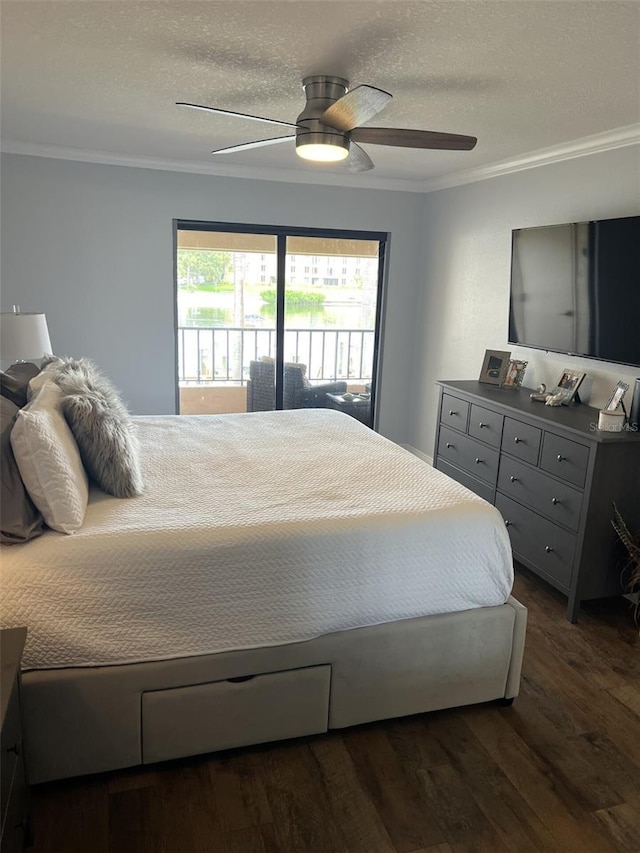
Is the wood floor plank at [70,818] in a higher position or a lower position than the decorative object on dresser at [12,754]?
lower

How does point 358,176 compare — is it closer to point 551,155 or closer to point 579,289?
point 551,155

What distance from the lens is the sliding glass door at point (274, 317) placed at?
495cm

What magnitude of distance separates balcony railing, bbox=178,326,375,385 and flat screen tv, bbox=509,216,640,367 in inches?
71.7

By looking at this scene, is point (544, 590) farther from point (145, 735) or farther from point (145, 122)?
point (145, 122)

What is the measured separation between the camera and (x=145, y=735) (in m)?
1.92

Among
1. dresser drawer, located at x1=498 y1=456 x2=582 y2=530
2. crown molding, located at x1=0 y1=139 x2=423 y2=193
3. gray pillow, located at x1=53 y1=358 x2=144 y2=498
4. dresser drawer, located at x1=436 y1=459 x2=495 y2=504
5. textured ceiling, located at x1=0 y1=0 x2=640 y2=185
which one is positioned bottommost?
dresser drawer, located at x1=436 y1=459 x2=495 y2=504

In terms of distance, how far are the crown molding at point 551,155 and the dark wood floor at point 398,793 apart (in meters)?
2.73

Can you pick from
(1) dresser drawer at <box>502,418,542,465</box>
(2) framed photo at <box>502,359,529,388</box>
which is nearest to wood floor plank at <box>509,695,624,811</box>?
(1) dresser drawer at <box>502,418,542,465</box>

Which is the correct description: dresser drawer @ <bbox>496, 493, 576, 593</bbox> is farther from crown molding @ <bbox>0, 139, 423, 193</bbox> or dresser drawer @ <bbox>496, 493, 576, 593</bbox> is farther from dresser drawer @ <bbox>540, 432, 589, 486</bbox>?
crown molding @ <bbox>0, 139, 423, 193</bbox>

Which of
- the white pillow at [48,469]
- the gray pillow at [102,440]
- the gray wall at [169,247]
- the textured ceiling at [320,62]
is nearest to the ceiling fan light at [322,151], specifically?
the textured ceiling at [320,62]

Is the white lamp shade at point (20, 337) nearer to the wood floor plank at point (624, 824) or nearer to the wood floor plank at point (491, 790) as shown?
the wood floor plank at point (491, 790)

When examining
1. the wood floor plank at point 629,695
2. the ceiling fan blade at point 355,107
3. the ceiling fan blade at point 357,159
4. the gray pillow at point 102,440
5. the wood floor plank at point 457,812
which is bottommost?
the wood floor plank at point 457,812

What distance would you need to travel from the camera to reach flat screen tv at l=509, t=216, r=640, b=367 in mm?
3023

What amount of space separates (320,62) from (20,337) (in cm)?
222
